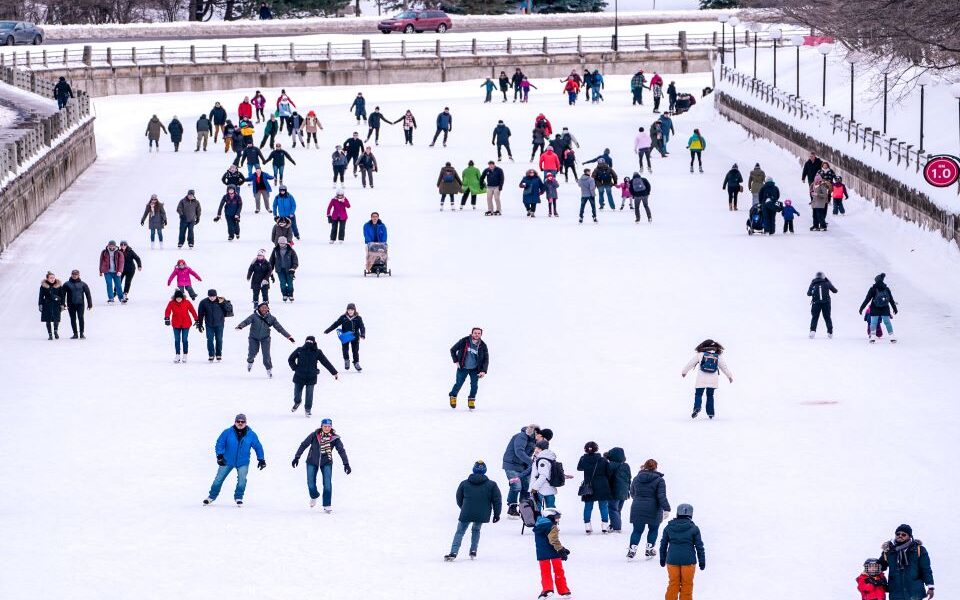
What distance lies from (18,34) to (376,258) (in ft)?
135

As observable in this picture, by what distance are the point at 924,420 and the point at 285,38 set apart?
53618mm

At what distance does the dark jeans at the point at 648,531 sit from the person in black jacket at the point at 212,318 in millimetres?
→ 8890

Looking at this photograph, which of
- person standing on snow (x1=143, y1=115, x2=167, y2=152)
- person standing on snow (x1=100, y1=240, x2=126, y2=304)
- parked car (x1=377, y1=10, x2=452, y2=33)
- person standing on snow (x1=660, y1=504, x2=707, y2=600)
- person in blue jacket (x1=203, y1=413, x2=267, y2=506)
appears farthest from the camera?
parked car (x1=377, y1=10, x2=452, y2=33)

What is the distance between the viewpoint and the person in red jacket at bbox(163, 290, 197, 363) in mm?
22703

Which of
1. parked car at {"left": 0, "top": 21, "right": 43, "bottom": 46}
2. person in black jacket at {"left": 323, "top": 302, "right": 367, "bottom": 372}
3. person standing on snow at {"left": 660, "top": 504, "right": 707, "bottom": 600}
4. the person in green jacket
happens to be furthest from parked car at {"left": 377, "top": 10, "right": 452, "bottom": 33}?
person standing on snow at {"left": 660, "top": 504, "right": 707, "bottom": 600}

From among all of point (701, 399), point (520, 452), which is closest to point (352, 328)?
point (701, 399)

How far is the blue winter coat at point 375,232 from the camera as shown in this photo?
93.2ft

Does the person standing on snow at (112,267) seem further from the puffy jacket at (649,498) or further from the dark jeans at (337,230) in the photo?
the puffy jacket at (649,498)

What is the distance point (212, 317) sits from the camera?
74.5 ft

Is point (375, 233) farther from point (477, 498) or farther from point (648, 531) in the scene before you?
point (648, 531)

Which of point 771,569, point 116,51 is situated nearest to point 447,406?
point 771,569

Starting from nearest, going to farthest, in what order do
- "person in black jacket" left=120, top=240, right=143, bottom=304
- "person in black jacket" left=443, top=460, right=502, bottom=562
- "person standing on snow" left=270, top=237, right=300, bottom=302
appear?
"person in black jacket" left=443, top=460, right=502, bottom=562
"person standing on snow" left=270, top=237, right=300, bottom=302
"person in black jacket" left=120, top=240, right=143, bottom=304

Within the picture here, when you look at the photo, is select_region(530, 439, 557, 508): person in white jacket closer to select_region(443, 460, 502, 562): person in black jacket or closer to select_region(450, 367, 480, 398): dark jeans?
select_region(443, 460, 502, 562): person in black jacket

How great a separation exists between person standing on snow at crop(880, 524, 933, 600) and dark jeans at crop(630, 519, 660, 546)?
93.3 inches
